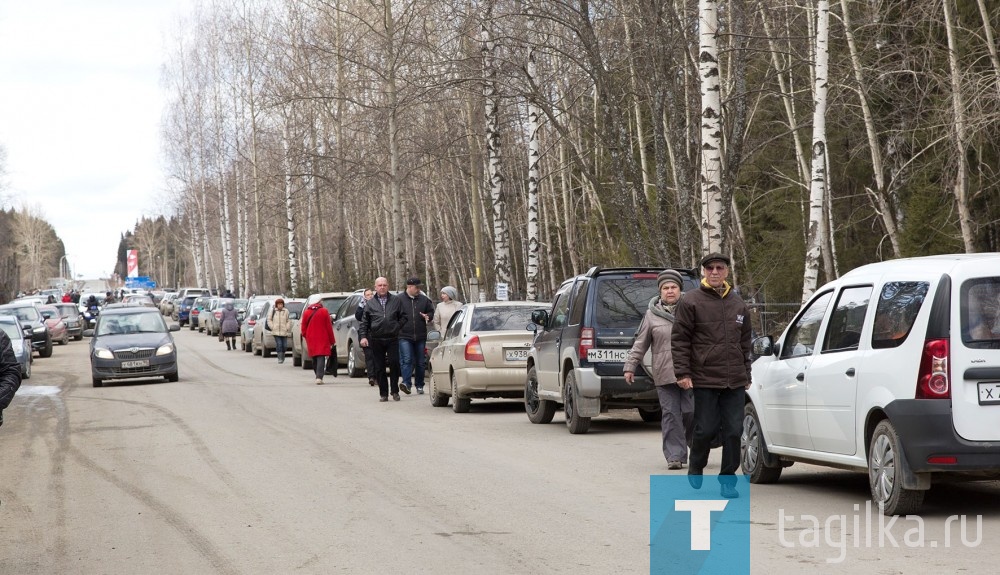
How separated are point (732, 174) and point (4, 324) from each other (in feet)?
64.8

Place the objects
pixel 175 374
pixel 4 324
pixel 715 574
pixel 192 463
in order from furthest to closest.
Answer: pixel 4 324 < pixel 175 374 < pixel 192 463 < pixel 715 574

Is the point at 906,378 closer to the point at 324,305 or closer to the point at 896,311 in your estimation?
the point at 896,311

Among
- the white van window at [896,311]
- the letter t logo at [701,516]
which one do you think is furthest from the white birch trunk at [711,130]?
the white van window at [896,311]

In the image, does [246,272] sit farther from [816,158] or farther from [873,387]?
[873,387]

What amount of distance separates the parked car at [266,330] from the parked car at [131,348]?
759 centimetres

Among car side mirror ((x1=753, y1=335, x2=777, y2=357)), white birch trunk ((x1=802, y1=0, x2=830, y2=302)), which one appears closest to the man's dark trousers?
car side mirror ((x1=753, y1=335, x2=777, y2=357))

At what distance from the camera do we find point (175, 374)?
2717 centimetres

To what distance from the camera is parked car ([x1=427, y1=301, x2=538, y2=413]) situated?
60.6 feet

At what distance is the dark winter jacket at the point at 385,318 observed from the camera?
21.2m

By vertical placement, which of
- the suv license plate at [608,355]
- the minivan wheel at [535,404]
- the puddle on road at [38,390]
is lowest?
the puddle on road at [38,390]

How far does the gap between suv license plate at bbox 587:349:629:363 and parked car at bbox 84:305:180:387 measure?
1469 cm

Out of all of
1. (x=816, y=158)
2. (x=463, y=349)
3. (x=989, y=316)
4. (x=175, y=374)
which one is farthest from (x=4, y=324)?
(x=989, y=316)

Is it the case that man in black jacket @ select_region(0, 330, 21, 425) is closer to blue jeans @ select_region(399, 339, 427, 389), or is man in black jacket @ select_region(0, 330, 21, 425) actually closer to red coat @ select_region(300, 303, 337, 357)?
blue jeans @ select_region(399, 339, 427, 389)

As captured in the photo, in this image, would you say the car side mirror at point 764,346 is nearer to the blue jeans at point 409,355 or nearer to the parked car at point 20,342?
the blue jeans at point 409,355
